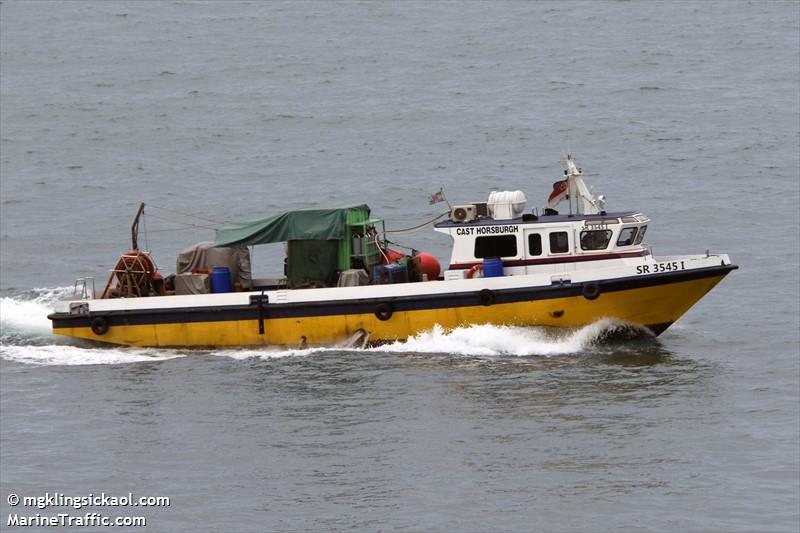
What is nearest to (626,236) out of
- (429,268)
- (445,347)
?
(429,268)

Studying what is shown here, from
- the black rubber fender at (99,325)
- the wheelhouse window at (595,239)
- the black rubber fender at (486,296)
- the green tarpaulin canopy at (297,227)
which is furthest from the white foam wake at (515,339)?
the black rubber fender at (99,325)

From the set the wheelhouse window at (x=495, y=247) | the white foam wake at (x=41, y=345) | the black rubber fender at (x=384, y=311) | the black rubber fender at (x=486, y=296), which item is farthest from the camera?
the white foam wake at (x=41, y=345)

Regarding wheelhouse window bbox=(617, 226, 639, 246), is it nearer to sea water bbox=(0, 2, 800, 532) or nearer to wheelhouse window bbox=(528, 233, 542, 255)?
wheelhouse window bbox=(528, 233, 542, 255)

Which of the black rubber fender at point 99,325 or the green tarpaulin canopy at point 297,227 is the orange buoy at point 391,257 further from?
the black rubber fender at point 99,325

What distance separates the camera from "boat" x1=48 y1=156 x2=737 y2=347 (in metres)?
35.9

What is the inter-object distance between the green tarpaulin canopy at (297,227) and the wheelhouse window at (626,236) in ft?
24.1

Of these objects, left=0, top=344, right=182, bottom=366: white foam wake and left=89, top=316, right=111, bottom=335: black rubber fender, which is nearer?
left=0, top=344, right=182, bottom=366: white foam wake

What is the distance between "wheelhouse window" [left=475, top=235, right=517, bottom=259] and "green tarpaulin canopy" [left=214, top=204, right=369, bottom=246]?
12.3ft

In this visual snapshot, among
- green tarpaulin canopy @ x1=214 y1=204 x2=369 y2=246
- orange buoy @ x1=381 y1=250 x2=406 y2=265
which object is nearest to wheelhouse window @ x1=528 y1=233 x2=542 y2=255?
orange buoy @ x1=381 y1=250 x2=406 y2=265

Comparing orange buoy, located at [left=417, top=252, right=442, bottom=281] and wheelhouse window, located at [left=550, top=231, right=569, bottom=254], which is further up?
wheelhouse window, located at [left=550, top=231, right=569, bottom=254]

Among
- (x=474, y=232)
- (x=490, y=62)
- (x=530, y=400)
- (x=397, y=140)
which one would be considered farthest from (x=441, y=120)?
(x=530, y=400)

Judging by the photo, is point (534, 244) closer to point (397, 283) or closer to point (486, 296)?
point (486, 296)

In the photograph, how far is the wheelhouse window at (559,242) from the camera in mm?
36688

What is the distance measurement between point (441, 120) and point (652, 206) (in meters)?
17.5
